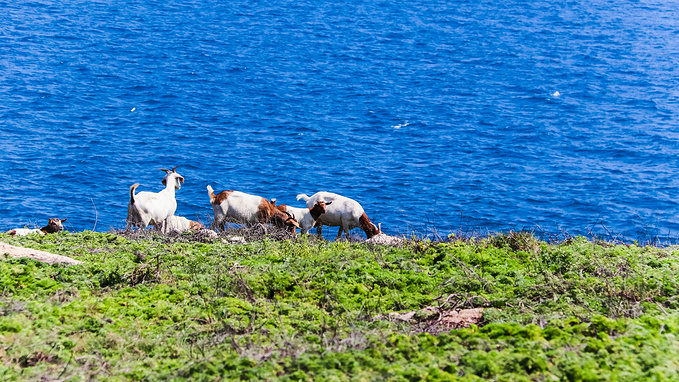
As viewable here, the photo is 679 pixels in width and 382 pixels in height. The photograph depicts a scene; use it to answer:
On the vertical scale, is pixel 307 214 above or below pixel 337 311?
below

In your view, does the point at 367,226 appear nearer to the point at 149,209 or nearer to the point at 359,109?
the point at 149,209

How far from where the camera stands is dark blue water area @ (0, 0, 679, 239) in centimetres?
2623

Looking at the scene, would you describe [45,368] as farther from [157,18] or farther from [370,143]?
[157,18]

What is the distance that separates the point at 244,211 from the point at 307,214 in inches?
60.0

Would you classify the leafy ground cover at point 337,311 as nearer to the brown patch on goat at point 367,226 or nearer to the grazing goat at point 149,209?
the grazing goat at point 149,209

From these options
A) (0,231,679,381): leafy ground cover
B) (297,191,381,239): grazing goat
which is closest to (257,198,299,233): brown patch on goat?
(297,191,381,239): grazing goat

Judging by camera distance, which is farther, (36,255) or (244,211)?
(244,211)

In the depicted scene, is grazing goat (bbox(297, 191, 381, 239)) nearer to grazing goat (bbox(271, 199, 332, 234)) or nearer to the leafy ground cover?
grazing goat (bbox(271, 199, 332, 234))

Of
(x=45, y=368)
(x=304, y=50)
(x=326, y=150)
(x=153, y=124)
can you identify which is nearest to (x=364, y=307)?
(x=45, y=368)

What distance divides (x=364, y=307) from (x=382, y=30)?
4180 centimetres

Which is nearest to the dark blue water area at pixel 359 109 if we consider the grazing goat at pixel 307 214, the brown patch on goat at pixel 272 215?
the brown patch on goat at pixel 272 215

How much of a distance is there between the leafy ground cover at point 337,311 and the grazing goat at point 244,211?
4034 millimetres

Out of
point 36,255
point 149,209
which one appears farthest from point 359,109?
point 36,255

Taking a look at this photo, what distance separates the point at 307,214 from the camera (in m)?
16.1
